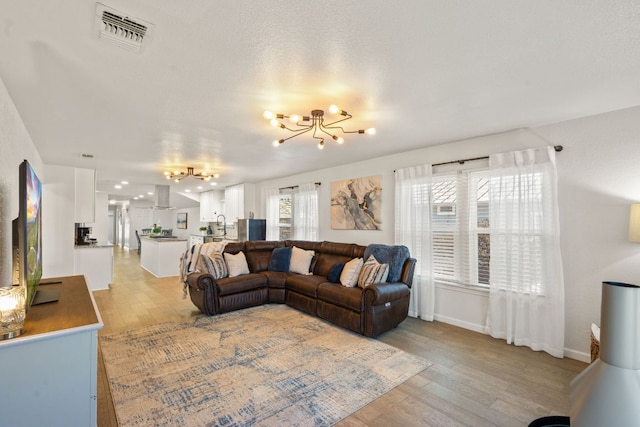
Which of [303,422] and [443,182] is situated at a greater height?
[443,182]

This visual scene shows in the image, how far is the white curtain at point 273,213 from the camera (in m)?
7.09

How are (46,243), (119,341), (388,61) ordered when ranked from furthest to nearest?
(46,243), (119,341), (388,61)

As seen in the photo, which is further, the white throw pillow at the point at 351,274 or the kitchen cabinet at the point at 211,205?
the kitchen cabinet at the point at 211,205

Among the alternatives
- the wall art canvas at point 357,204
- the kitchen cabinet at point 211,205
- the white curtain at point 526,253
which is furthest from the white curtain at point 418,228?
the kitchen cabinet at point 211,205

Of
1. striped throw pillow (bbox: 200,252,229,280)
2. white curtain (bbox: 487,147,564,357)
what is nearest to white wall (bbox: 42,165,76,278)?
striped throw pillow (bbox: 200,252,229,280)

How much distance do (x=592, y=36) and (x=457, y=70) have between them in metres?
0.71

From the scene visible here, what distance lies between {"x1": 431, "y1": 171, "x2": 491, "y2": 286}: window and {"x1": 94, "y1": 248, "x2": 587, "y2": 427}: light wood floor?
0.73 m

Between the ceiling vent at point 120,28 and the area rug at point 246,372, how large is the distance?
2.44m

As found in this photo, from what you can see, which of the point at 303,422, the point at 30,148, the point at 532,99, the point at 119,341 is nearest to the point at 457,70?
the point at 532,99

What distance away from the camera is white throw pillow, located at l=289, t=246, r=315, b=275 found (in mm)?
5023

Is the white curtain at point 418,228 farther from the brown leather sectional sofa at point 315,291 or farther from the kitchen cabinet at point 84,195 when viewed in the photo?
the kitchen cabinet at point 84,195

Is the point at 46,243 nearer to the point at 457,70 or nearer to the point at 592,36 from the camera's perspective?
the point at 457,70

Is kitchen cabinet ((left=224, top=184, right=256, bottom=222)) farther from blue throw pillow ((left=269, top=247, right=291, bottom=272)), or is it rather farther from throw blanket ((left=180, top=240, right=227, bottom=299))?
throw blanket ((left=180, top=240, right=227, bottom=299))

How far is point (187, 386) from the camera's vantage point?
2381 mm
